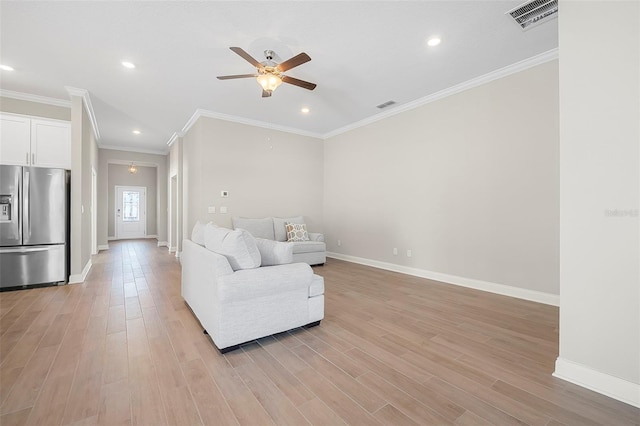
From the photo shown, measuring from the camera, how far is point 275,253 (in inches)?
107

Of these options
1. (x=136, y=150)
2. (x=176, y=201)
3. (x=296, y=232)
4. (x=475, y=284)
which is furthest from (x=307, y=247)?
(x=136, y=150)

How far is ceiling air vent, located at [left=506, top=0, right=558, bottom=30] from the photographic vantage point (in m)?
2.47

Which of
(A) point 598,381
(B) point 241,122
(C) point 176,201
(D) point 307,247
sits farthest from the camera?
(C) point 176,201

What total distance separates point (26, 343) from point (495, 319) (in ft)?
14.2

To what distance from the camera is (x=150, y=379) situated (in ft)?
6.07

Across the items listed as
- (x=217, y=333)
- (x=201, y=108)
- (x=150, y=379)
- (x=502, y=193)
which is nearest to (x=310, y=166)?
(x=201, y=108)

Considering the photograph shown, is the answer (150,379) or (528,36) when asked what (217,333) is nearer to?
(150,379)

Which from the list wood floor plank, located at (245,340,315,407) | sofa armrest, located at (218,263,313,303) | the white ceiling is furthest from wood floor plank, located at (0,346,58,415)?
the white ceiling

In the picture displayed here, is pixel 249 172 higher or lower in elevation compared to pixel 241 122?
lower

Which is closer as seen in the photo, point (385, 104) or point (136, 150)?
point (385, 104)

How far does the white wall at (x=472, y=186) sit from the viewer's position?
11.1 feet

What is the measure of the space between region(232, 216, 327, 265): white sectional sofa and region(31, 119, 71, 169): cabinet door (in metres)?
2.77

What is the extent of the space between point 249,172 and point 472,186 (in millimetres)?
4117

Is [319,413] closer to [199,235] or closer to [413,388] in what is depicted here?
[413,388]
